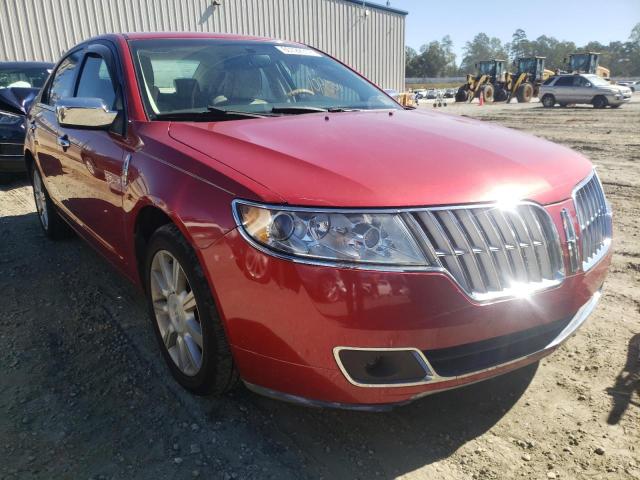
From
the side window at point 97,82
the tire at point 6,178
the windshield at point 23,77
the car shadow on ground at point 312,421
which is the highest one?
the windshield at point 23,77

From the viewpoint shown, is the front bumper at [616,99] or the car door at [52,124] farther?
the front bumper at [616,99]

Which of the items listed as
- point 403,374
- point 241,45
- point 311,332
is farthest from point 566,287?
point 241,45

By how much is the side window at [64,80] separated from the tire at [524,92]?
31647 mm

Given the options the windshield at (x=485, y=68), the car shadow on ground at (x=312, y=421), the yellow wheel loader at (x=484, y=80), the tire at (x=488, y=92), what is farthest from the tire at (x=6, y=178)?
the windshield at (x=485, y=68)

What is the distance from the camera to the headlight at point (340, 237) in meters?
1.60

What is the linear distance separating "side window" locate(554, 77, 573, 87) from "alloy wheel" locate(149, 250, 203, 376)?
26586 mm

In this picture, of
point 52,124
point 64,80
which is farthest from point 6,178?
point 52,124

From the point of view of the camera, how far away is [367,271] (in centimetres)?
158

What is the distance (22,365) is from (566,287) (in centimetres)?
252

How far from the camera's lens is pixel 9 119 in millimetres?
6754

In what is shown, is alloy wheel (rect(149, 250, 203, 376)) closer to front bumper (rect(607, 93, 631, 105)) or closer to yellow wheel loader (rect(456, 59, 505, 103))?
front bumper (rect(607, 93, 631, 105))

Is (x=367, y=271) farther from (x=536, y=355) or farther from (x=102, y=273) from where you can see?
(x=102, y=273)

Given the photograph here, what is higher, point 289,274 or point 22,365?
point 289,274

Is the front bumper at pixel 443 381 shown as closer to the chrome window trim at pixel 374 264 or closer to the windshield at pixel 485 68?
the chrome window trim at pixel 374 264
